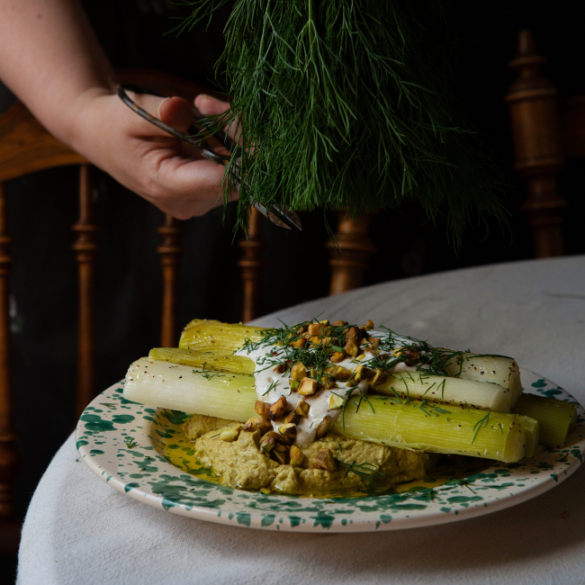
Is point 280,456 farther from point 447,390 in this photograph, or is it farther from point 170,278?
point 170,278

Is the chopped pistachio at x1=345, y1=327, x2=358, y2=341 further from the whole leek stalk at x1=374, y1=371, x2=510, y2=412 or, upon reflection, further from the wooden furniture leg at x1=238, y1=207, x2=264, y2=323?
the wooden furniture leg at x1=238, y1=207, x2=264, y2=323

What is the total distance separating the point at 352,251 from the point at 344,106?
0.77 m

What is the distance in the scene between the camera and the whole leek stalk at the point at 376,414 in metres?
0.55

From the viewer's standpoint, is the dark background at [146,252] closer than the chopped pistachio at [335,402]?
No

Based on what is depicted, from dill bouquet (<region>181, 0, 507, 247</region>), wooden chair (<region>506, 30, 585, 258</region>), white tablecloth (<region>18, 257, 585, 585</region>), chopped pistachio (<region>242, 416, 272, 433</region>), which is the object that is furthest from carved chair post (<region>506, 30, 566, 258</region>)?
chopped pistachio (<region>242, 416, 272, 433</region>)

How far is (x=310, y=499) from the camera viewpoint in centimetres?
49

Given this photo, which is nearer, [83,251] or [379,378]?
[379,378]

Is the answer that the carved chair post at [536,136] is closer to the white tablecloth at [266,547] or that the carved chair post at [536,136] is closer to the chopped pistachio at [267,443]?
the white tablecloth at [266,547]

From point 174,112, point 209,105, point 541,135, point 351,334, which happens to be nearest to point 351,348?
point 351,334

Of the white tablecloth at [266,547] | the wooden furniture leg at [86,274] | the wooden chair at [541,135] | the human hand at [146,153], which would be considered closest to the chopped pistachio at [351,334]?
the white tablecloth at [266,547]

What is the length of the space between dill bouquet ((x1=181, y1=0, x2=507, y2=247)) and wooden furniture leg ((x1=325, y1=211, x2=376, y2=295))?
2.10ft

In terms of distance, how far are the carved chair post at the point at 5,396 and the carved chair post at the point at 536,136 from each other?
3.80 feet

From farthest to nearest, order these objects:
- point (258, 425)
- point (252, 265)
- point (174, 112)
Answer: point (252, 265), point (174, 112), point (258, 425)

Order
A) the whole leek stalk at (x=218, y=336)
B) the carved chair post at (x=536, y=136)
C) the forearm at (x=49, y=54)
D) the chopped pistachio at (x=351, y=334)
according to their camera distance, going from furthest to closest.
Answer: the carved chair post at (x=536, y=136) < the forearm at (x=49, y=54) < the whole leek stalk at (x=218, y=336) < the chopped pistachio at (x=351, y=334)
